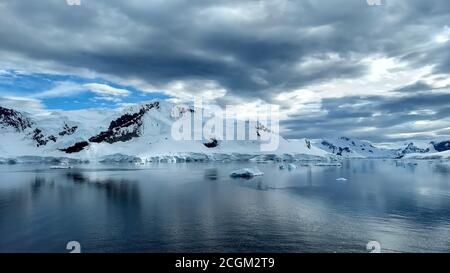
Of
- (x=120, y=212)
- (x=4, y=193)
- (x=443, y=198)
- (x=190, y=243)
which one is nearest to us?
(x=190, y=243)

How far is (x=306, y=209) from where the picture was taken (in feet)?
116

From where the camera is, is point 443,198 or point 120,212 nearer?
point 120,212

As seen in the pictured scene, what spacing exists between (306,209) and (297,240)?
1237cm

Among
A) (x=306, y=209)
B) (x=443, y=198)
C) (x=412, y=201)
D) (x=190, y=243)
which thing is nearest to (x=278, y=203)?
(x=306, y=209)

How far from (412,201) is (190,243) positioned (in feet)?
99.0
